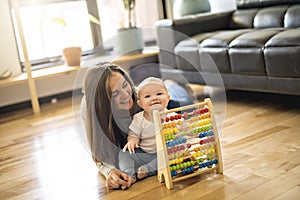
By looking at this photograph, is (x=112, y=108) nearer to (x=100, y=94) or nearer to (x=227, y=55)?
(x=100, y=94)

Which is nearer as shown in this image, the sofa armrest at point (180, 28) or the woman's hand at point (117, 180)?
the woman's hand at point (117, 180)

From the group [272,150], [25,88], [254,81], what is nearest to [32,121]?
[25,88]

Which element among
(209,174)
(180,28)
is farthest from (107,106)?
(180,28)

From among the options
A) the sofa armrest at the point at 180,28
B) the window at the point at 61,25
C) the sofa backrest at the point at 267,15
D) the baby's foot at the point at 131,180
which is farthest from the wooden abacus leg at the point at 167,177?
the window at the point at 61,25

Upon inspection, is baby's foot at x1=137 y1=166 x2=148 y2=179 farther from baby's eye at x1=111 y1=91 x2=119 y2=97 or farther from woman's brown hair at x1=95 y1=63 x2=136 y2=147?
baby's eye at x1=111 y1=91 x2=119 y2=97

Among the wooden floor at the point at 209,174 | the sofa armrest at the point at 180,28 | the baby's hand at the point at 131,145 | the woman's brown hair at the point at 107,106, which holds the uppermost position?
the sofa armrest at the point at 180,28

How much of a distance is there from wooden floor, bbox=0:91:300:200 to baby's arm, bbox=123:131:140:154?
14cm

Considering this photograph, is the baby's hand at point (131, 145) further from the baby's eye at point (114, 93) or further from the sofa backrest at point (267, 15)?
the sofa backrest at point (267, 15)

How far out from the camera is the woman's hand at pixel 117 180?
1.42 meters

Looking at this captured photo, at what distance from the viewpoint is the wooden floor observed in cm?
133

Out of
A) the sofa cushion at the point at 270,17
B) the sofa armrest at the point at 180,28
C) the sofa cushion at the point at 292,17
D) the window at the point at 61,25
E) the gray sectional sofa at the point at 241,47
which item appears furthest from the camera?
the window at the point at 61,25

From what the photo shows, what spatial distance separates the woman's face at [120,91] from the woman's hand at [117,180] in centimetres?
26

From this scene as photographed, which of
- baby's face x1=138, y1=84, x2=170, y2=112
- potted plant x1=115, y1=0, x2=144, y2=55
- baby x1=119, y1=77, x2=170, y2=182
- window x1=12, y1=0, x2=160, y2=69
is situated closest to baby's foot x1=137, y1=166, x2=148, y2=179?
baby x1=119, y1=77, x2=170, y2=182

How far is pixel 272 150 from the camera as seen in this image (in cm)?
160
